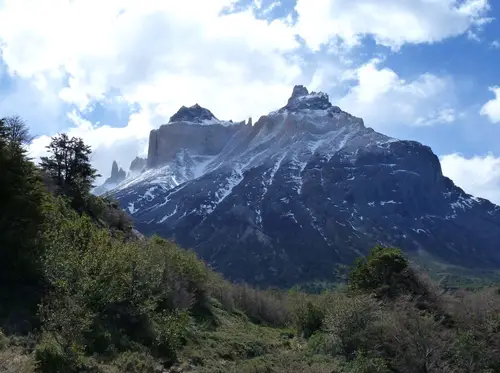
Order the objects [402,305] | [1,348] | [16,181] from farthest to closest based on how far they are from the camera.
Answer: [402,305] → [16,181] → [1,348]

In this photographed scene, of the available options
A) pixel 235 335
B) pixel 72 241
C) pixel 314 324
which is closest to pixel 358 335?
pixel 235 335

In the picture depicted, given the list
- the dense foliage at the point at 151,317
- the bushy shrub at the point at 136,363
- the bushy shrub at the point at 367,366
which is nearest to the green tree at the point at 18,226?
the dense foliage at the point at 151,317

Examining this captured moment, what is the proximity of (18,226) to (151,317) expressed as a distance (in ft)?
34.3

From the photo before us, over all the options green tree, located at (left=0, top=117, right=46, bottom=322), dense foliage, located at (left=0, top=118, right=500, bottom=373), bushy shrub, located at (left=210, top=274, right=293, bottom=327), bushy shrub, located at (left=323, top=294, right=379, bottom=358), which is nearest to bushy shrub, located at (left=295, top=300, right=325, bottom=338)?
dense foliage, located at (left=0, top=118, right=500, bottom=373)

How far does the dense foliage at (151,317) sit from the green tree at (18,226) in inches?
2.6

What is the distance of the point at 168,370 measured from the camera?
28.3m

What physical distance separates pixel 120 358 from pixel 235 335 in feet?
58.9

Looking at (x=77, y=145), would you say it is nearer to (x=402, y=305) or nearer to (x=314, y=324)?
(x=314, y=324)

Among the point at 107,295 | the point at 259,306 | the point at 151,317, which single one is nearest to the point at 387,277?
the point at 259,306

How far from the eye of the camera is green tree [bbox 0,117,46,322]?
29.8 m

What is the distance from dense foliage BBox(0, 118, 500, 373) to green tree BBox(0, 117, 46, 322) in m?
0.07

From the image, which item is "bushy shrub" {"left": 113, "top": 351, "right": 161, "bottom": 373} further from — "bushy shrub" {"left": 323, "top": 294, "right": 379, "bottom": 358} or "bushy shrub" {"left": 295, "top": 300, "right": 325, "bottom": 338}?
"bushy shrub" {"left": 295, "top": 300, "right": 325, "bottom": 338}

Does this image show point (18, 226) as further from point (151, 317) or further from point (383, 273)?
point (383, 273)

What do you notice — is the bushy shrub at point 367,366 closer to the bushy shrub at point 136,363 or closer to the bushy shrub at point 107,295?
the bushy shrub at point 107,295
